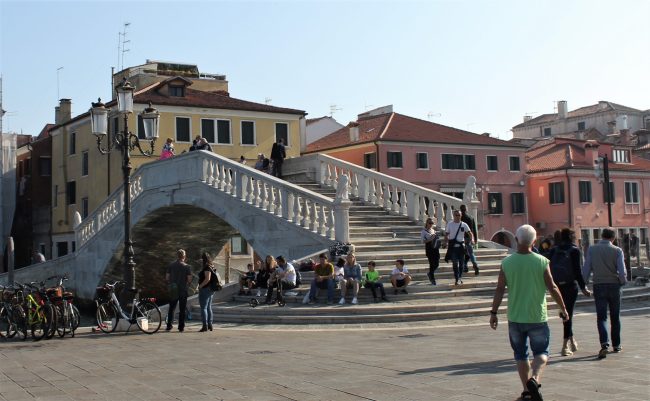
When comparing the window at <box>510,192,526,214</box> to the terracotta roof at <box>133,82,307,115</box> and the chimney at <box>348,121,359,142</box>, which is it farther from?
the terracotta roof at <box>133,82,307,115</box>

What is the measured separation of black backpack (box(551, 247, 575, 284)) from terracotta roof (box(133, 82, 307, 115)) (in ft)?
108

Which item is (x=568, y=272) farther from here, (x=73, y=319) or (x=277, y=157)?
(x=277, y=157)

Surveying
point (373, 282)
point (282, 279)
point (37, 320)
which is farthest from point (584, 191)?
point (37, 320)

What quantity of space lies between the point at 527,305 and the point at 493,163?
45.6m

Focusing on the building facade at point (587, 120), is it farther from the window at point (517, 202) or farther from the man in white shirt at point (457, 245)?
the man in white shirt at point (457, 245)

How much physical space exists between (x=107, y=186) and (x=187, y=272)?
28.8m

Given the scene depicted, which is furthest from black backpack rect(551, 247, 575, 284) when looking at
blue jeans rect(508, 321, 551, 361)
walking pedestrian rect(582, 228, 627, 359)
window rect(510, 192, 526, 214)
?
window rect(510, 192, 526, 214)

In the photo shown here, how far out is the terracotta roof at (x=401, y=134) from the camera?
4819cm

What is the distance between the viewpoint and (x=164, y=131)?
41.8 metres

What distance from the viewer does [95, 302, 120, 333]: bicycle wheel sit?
1507 cm

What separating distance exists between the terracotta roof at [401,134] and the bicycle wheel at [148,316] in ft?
106

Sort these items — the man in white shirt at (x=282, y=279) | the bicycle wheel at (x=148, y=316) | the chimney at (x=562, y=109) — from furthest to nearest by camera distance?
the chimney at (x=562, y=109) < the man in white shirt at (x=282, y=279) < the bicycle wheel at (x=148, y=316)

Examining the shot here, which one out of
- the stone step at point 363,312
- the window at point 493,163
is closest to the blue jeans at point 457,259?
the stone step at point 363,312

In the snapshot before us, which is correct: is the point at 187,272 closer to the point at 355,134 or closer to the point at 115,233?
the point at 115,233
